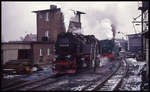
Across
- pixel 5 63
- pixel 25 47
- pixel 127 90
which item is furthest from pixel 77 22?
pixel 127 90

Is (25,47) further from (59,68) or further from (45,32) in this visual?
(45,32)

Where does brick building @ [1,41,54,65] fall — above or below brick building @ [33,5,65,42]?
below

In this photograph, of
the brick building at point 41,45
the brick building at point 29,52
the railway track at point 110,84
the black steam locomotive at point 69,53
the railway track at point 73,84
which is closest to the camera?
the railway track at point 110,84

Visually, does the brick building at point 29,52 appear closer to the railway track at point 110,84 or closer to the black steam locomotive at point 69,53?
the black steam locomotive at point 69,53

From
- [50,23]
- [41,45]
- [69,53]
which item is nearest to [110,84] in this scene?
[69,53]

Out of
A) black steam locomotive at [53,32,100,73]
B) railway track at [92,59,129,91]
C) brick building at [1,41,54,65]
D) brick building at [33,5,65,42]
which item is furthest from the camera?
brick building at [33,5,65,42]

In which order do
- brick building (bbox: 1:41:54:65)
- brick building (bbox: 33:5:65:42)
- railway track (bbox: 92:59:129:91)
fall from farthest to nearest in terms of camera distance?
brick building (bbox: 33:5:65:42) < brick building (bbox: 1:41:54:65) < railway track (bbox: 92:59:129:91)

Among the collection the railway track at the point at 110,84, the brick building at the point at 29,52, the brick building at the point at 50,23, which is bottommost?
the railway track at the point at 110,84

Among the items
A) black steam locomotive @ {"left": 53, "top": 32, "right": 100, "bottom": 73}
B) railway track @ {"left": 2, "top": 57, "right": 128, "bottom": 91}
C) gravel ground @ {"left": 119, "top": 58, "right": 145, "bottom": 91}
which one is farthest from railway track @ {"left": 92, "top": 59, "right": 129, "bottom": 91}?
black steam locomotive @ {"left": 53, "top": 32, "right": 100, "bottom": 73}

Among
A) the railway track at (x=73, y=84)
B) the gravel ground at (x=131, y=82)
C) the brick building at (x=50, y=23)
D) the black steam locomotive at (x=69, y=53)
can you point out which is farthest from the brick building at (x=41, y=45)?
the gravel ground at (x=131, y=82)

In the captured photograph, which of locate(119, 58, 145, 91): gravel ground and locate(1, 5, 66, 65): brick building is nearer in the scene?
locate(119, 58, 145, 91): gravel ground

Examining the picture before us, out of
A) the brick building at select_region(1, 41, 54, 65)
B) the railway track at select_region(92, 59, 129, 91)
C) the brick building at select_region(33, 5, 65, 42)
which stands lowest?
the railway track at select_region(92, 59, 129, 91)

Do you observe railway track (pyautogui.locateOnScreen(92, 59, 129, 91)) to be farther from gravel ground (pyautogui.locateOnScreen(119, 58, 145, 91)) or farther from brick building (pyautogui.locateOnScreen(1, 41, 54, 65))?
brick building (pyautogui.locateOnScreen(1, 41, 54, 65))

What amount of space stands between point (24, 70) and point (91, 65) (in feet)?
21.1
